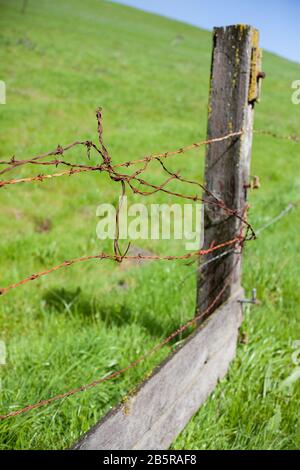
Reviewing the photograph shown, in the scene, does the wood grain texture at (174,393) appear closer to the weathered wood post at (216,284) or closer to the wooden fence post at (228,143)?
the weathered wood post at (216,284)

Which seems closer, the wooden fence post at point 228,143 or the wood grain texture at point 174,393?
the wood grain texture at point 174,393

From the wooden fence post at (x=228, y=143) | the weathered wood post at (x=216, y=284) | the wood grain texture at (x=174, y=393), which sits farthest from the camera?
the wooden fence post at (x=228, y=143)

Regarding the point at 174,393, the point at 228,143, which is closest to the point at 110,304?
the point at 174,393

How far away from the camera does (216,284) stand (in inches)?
110

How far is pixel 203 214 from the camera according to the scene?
275cm

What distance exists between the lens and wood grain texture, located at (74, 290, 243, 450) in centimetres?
186

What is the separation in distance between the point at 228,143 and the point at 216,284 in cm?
84

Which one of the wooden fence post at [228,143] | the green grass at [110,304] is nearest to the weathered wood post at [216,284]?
the wooden fence post at [228,143]

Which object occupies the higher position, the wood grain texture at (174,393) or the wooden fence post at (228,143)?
the wooden fence post at (228,143)

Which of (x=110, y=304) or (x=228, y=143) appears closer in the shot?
(x=228, y=143)

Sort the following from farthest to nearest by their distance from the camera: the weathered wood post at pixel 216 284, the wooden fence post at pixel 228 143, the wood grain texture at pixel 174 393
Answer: the wooden fence post at pixel 228 143 → the weathered wood post at pixel 216 284 → the wood grain texture at pixel 174 393

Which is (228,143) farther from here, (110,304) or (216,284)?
(110,304)

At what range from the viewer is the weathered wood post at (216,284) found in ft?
6.90

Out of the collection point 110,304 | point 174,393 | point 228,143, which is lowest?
point 174,393
